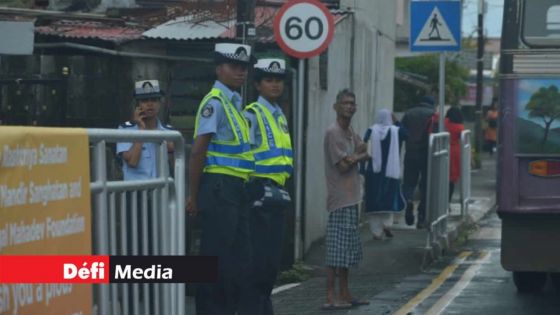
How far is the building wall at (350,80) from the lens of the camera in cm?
1533

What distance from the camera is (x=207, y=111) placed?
→ 828cm

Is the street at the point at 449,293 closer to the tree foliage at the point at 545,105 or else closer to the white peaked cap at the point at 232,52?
the tree foliage at the point at 545,105

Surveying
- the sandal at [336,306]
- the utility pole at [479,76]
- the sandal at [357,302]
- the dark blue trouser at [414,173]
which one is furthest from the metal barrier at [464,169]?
the utility pole at [479,76]

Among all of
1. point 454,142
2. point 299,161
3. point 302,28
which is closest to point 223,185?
point 302,28

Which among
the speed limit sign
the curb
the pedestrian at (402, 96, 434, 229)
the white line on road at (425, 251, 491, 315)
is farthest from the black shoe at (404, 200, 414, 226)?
the speed limit sign

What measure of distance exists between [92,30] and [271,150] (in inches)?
265

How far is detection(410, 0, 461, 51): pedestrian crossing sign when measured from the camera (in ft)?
51.3

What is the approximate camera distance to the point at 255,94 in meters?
12.7

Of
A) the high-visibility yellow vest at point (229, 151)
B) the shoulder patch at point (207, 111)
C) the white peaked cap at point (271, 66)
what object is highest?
the white peaked cap at point (271, 66)

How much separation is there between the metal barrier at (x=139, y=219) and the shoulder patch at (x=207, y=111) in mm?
1763

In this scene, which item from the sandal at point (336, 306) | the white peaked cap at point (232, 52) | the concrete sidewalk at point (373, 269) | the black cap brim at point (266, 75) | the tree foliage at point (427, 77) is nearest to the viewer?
the white peaked cap at point (232, 52)

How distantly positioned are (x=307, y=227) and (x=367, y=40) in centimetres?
577

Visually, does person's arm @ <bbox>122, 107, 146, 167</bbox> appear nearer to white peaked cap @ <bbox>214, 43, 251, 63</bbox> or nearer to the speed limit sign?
white peaked cap @ <bbox>214, 43, 251, 63</bbox>

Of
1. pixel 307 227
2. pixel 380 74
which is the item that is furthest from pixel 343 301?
pixel 380 74
